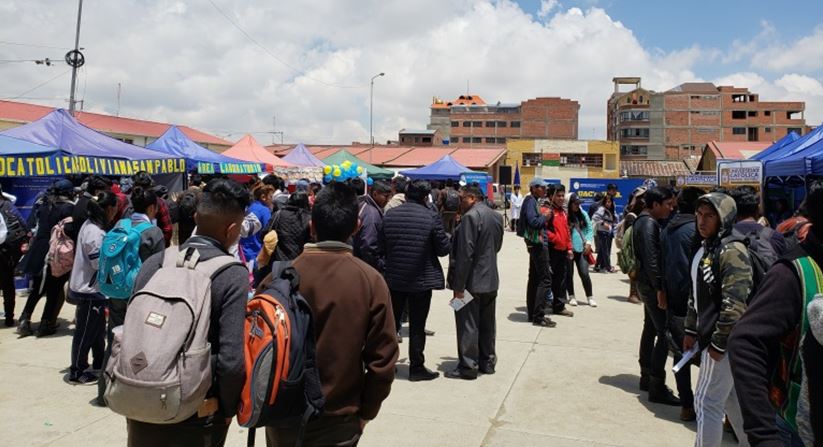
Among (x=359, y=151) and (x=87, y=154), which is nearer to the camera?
(x=87, y=154)

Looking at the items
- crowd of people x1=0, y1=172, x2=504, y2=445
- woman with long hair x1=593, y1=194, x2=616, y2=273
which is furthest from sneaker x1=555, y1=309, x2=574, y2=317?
woman with long hair x1=593, y1=194, x2=616, y2=273

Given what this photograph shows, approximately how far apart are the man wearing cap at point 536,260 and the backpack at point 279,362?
5.55 metres

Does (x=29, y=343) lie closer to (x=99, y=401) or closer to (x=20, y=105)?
(x=99, y=401)

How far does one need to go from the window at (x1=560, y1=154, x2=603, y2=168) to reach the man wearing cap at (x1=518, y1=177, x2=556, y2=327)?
52.1 meters

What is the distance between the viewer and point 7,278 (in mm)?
7148

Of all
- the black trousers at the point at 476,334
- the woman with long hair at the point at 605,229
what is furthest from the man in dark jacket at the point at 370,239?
the woman with long hair at the point at 605,229

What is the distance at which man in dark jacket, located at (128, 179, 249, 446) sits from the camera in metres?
2.00

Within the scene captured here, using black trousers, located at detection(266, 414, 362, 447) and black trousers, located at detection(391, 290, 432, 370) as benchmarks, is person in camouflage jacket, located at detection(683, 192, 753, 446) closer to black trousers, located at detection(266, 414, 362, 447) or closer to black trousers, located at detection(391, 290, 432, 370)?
black trousers, located at detection(266, 414, 362, 447)

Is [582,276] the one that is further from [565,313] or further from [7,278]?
[7,278]

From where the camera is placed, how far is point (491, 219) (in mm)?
5688

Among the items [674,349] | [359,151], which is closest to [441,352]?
[674,349]

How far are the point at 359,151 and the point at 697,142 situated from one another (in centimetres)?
5590

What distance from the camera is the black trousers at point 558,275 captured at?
7934mm

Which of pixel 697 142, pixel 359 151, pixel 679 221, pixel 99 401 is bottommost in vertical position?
pixel 99 401
